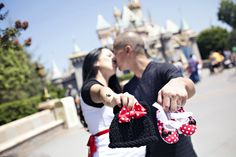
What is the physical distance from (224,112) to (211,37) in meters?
52.9

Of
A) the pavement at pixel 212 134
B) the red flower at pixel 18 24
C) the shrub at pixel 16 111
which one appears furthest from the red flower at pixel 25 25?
the shrub at pixel 16 111

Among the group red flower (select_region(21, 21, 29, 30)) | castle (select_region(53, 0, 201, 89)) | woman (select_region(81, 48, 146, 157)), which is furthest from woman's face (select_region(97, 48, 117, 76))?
castle (select_region(53, 0, 201, 89))

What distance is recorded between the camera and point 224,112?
6762 mm

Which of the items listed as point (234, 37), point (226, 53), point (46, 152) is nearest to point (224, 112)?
point (46, 152)

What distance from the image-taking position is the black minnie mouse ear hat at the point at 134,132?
4.99 feet

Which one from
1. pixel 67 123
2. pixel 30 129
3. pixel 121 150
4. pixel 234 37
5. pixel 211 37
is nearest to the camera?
pixel 121 150

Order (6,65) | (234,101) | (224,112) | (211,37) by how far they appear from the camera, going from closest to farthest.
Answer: (224,112) → (234,101) → (6,65) → (211,37)

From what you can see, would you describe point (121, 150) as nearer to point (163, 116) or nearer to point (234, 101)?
point (163, 116)

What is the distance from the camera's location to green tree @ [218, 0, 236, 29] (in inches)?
2386

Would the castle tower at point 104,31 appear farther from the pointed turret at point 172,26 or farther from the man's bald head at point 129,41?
the man's bald head at point 129,41

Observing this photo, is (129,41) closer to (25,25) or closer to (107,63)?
(107,63)

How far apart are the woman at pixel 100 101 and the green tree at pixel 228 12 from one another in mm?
63976

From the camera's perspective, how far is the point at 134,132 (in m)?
1.55

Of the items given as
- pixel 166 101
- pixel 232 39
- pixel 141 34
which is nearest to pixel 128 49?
pixel 166 101
